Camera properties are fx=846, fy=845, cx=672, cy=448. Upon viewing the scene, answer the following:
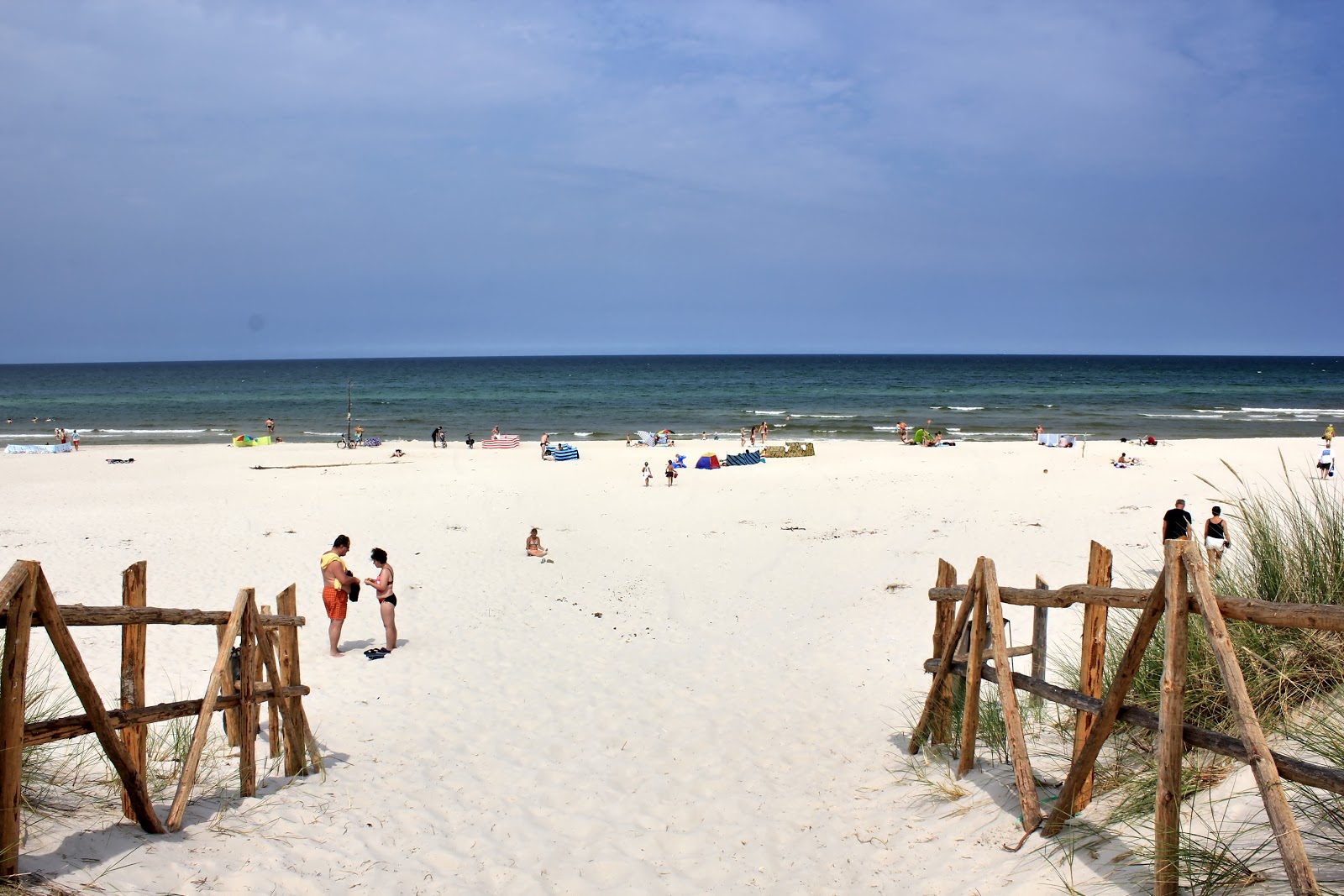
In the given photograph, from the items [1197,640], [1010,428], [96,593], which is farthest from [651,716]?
[1010,428]

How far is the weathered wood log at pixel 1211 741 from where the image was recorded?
3076 millimetres

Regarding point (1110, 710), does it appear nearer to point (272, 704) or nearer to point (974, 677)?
point (974, 677)

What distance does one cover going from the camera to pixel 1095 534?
16078mm

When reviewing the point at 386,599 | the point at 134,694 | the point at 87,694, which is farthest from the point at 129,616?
the point at 386,599

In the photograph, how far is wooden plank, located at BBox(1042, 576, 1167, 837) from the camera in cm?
375

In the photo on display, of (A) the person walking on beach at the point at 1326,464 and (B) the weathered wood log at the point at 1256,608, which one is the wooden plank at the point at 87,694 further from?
(A) the person walking on beach at the point at 1326,464

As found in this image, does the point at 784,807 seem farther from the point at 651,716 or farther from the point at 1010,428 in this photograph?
the point at 1010,428

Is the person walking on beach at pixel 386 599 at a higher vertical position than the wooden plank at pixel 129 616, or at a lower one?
lower

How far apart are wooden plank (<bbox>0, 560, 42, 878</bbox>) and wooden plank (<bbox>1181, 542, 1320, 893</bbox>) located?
16.1 feet

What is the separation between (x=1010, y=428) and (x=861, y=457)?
17.4 meters

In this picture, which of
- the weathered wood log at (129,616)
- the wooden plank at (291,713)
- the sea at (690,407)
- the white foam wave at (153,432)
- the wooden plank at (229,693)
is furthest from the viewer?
the sea at (690,407)

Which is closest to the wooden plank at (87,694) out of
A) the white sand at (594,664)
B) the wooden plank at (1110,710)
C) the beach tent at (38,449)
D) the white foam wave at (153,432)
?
the white sand at (594,664)

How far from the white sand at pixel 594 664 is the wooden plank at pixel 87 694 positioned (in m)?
0.26

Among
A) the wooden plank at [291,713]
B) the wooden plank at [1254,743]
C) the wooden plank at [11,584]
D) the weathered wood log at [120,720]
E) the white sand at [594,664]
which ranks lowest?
the white sand at [594,664]
